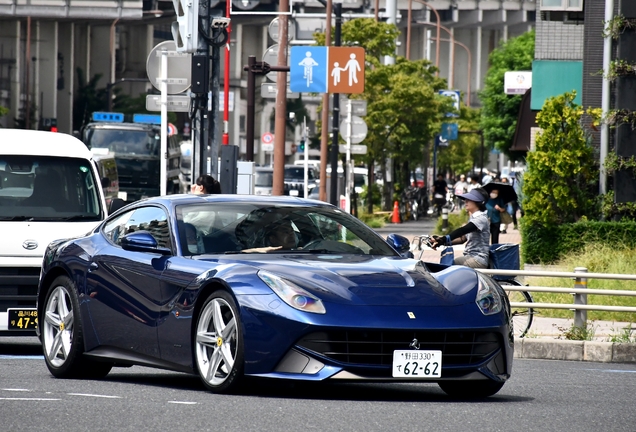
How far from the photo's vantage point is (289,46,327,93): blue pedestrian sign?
3155cm

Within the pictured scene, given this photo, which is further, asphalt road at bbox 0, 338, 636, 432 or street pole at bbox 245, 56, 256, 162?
street pole at bbox 245, 56, 256, 162

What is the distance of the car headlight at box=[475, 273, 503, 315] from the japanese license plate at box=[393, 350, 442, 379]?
466 millimetres

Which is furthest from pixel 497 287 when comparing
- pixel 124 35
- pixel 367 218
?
pixel 124 35

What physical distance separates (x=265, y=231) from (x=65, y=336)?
1909 millimetres

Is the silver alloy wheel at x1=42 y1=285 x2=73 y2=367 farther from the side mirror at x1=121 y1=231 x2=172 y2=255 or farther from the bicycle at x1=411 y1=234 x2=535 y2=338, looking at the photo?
the bicycle at x1=411 y1=234 x2=535 y2=338

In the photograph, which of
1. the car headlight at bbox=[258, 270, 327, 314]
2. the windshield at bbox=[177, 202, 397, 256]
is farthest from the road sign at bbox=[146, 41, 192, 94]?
the car headlight at bbox=[258, 270, 327, 314]

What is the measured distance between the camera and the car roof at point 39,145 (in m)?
13.0

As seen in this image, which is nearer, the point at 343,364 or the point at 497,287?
the point at 343,364

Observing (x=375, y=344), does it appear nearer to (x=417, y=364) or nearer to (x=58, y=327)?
(x=417, y=364)

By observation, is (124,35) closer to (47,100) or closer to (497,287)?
(47,100)

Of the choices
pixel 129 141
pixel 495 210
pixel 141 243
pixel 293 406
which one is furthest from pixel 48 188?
pixel 129 141

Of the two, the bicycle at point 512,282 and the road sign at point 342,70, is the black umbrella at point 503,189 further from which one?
the bicycle at point 512,282

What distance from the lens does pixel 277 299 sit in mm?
7832

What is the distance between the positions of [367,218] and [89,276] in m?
35.3
